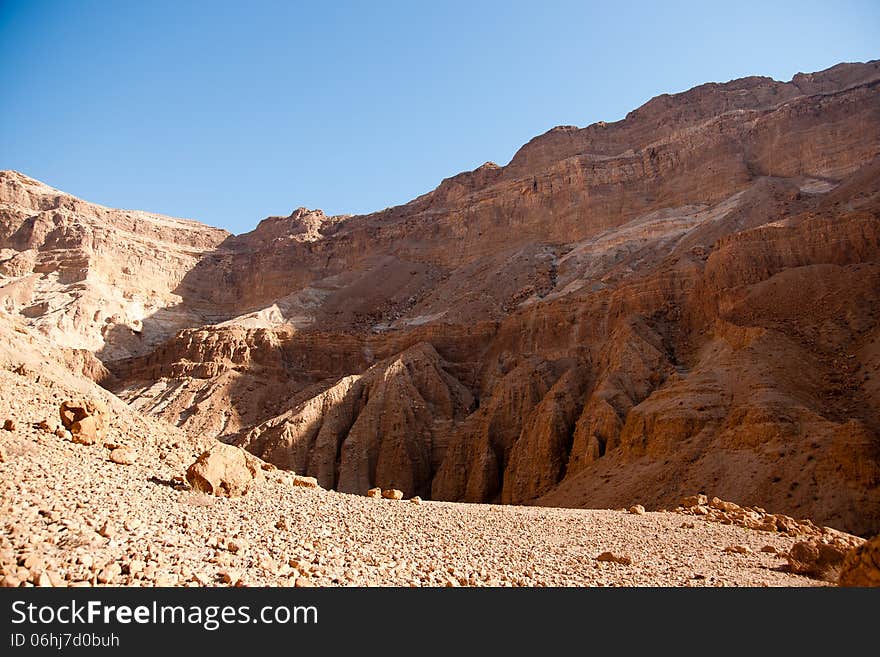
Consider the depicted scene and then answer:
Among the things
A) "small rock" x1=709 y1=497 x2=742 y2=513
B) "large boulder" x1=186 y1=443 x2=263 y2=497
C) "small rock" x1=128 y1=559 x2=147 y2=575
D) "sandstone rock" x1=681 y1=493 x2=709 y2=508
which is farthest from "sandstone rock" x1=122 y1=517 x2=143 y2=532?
"sandstone rock" x1=681 y1=493 x2=709 y2=508

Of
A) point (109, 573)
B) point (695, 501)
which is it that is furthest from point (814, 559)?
point (109, 573)

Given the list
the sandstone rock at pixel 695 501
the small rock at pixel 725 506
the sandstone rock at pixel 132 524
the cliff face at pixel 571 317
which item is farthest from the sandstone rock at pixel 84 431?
the cliff face at pixel 571 317

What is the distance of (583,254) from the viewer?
66938 millimetres

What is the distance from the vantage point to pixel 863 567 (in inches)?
393

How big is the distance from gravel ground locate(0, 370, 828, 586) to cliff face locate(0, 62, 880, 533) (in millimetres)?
11805

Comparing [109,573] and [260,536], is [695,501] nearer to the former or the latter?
[260,536]

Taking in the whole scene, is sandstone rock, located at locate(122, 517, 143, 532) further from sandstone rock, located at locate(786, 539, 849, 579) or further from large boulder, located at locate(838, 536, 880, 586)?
sandstone rock, located at locate(786, 539, 849, 579)

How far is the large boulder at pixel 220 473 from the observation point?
11656 mm

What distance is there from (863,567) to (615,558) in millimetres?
3767

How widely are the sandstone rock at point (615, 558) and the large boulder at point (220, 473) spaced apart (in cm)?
658

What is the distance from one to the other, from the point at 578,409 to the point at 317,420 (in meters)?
18.4

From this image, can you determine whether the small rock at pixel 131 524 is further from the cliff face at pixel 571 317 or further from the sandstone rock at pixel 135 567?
the cliff face at pixel 571 317

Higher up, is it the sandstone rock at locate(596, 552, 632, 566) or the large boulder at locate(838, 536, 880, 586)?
the large boulder at locate(838, 536, 880, 586)

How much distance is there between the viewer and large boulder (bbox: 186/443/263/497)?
38.2 feet
